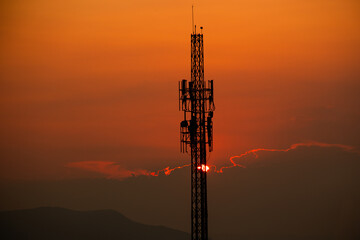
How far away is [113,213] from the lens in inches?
5231

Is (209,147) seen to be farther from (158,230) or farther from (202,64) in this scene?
(158,230)

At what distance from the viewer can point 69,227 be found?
130 m

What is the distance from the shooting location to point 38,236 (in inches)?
5192

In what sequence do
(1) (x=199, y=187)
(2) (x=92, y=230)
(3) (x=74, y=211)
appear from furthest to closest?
1. (3) (x=74, y=211)
2. (2) (x=92, y=230)
3. (1) (x=199, y=187)

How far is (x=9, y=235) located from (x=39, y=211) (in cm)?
807

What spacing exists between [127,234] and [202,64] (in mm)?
79047

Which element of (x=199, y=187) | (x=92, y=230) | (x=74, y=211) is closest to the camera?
(x=199, y=187)

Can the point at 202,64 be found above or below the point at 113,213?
above

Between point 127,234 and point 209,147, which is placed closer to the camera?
point 209,147

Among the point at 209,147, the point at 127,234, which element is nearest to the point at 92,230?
the point at 127,234

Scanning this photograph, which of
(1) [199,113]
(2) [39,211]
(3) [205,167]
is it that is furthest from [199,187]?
(2) [39,211]

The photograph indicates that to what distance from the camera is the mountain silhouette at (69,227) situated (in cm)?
12788

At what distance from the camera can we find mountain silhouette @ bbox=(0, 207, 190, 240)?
128 meters

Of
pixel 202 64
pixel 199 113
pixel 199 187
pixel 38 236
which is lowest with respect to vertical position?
pixel 38 236
